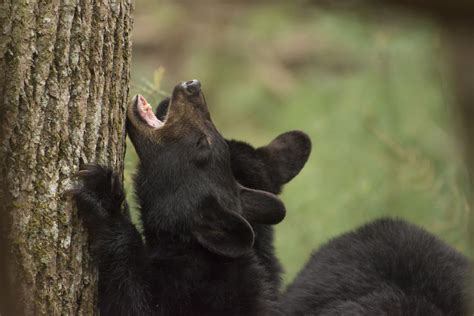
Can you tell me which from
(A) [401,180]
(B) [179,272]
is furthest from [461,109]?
(A) [401,180]

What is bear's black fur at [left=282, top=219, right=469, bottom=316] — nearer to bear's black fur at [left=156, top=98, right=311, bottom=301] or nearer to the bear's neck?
bear's black fur at [left=156, top=98, right=311, bottom=301]

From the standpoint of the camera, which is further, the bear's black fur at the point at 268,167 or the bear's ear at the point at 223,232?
the bear's black fur at the point at 268,167

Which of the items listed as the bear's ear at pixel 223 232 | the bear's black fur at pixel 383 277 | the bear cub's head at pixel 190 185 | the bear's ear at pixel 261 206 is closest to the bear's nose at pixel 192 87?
the bear cub's head at pixel 190 185

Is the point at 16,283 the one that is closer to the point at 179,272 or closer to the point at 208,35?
the point at 179,272

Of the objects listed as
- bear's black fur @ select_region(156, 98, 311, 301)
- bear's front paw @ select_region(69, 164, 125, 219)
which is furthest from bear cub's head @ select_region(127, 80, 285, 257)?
bear's front paw @ select_region(69, 164, 125, 219)

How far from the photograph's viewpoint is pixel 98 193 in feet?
12.4

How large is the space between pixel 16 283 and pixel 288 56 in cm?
1314

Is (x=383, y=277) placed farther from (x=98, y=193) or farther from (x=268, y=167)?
(x=98, y=193)

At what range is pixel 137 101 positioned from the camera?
4449 mm

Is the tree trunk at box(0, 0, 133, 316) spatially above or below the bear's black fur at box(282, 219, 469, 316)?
above

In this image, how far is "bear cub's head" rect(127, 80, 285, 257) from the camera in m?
4.29

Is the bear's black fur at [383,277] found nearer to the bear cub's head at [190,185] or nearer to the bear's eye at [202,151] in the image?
the bear cub's head at [190,185]

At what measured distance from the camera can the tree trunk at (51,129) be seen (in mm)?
3383

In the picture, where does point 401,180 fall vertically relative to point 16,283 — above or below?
above
